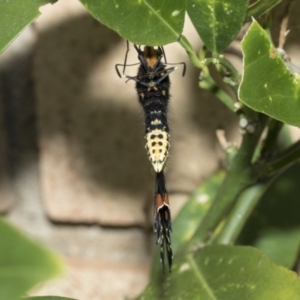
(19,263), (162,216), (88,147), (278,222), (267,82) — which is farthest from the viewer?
(88,147)

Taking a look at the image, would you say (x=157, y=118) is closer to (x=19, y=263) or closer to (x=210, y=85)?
(x=210, y=85)

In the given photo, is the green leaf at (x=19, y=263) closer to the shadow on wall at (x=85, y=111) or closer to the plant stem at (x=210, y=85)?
the plant stem at (x=210, y=85)

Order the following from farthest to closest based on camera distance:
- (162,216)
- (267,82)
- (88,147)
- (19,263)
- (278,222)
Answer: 1. (88,147)
2. (278,222)
3. (162,216)
4. (267,82)
5. (19,263)

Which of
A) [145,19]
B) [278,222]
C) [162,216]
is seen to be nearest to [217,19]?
[145,19]

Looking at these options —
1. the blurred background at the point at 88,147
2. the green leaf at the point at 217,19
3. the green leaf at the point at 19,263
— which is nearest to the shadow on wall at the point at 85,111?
the blurred background at the point at 88,147

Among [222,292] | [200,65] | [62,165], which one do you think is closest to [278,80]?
[200,65]

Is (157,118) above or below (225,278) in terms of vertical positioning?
above

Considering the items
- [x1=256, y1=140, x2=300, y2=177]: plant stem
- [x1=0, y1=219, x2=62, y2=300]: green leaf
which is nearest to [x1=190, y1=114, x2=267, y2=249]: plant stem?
[x1=256, y1=140, x2=300, y2=177]: plant stem
